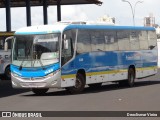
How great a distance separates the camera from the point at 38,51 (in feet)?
68.7

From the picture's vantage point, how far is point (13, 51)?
21.8 m

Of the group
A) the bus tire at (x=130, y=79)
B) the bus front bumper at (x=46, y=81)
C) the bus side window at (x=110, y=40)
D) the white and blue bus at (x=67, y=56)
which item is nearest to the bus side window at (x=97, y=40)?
the white and blue bus at (x=67, y=56)

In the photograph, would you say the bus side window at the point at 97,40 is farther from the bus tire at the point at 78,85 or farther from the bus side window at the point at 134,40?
the bus side window at the point at 134,40

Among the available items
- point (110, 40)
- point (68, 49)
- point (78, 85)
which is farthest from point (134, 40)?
point (68, 49)

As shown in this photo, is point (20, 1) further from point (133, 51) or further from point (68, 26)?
point (68, 26)

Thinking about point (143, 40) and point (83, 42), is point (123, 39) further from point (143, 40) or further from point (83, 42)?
point (83, 42)

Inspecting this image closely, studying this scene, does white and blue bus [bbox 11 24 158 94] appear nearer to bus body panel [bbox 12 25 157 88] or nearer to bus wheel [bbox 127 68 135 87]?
bus body panel [bbox 12 25 157 88]

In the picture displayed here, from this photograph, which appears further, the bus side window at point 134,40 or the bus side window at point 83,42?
the bus side window at point 134,40

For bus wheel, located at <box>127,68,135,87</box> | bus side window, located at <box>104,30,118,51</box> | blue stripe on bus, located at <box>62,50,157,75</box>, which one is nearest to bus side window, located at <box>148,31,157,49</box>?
blue stripe on bus, located at <box>62,50,157,75</box>

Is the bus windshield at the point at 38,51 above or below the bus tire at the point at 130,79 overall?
above

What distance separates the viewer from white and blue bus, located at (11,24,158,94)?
2075cm

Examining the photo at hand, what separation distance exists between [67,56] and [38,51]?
3.76 ft

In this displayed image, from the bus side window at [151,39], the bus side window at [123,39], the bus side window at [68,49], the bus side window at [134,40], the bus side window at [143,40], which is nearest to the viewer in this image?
the bus side window at [68,49]

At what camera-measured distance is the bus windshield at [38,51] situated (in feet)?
68.3
